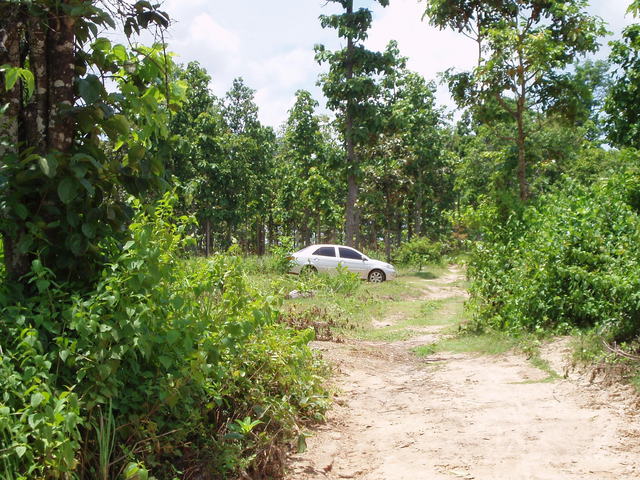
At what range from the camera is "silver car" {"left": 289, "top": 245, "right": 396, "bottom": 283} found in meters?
20.1

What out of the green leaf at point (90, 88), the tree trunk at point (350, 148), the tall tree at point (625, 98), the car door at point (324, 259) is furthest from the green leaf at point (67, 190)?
the tree trunk at point (350, 148)

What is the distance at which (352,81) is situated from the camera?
21.8 m

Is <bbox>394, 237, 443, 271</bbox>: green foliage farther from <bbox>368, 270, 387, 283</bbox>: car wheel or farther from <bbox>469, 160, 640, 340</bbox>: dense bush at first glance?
<bbox>469, 160, 640, 340</bbox>: dense bush

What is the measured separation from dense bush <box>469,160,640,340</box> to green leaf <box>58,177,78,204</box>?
18.6 feet

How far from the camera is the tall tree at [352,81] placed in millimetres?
21969

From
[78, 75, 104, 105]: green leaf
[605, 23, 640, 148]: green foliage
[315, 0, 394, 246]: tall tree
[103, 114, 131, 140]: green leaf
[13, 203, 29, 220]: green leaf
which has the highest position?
[315, 0, 394, 246]: tall tree

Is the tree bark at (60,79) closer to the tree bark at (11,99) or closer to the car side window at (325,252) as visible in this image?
the tree bark at (11,99)

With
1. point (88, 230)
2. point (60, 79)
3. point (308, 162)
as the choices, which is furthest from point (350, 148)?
point (88, 230)

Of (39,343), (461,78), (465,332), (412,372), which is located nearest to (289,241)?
(461,78)

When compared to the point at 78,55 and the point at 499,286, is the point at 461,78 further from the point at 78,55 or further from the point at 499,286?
the point at 78,55

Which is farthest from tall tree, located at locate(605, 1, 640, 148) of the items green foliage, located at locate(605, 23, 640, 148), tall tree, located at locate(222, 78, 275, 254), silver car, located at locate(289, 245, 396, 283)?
tall tree, located at locate(222, 78, 275, 254)

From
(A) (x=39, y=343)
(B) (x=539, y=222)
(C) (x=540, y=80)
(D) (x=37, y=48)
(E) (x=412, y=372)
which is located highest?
(C) (x=540, y=80)

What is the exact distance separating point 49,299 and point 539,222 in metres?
8.09

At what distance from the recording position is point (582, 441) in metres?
4.68
